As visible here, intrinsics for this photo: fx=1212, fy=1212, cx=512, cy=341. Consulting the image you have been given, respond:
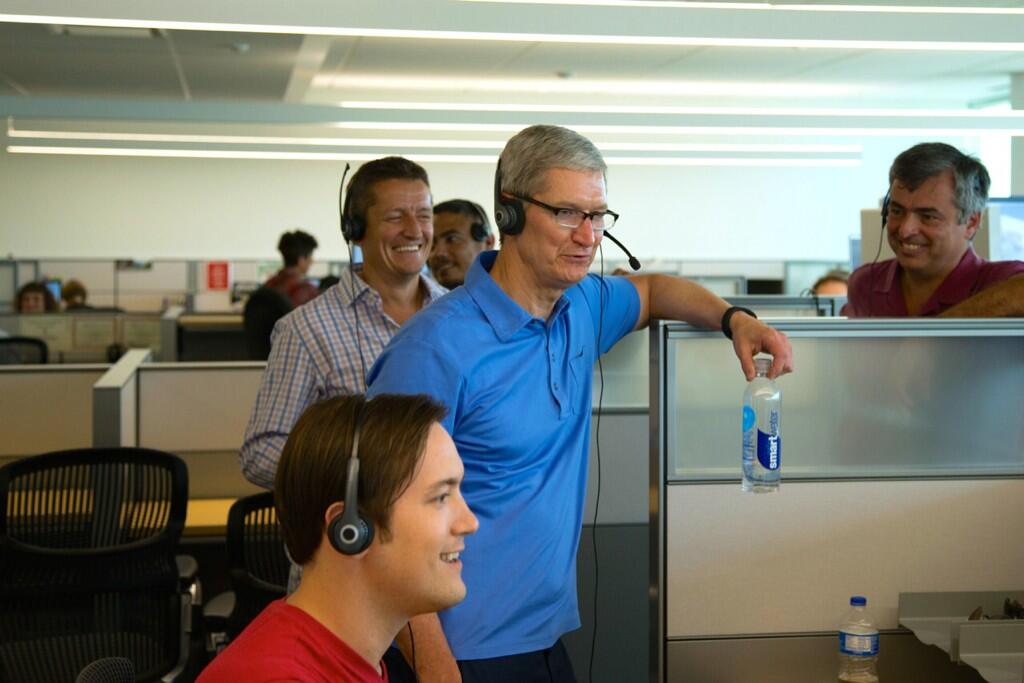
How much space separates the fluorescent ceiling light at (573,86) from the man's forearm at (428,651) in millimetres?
9064

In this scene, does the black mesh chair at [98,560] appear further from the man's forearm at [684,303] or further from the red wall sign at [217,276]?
the red wall sign at [217,276]

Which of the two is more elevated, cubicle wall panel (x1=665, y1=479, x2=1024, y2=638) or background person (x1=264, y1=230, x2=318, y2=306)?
background person (x1=264, y1=230, x2=318, y2=306)

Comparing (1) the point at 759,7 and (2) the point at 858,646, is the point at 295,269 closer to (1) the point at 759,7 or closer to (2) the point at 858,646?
(1) the point at 759,7

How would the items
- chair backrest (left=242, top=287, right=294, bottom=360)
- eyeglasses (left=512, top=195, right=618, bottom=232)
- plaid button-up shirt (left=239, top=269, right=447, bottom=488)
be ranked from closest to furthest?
eyeglasses (left=512, top=195, right=618, bottom=232) → plaid button-up shirt (left=239, top=269, right=447, bottom=488) → chair backrest (left=242, top=287, right=294, bottom=360)

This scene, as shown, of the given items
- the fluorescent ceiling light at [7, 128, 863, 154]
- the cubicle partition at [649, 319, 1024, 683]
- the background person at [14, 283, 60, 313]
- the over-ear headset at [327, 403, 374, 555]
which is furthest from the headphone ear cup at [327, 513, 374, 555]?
the background person at [14, 283, 60, 313]

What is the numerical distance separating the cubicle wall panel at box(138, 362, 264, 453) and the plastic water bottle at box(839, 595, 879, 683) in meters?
2.54

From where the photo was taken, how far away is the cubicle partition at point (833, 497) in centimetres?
205

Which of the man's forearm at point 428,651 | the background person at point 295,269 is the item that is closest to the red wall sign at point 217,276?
the background person at point 295,269

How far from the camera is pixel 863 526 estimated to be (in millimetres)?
2092

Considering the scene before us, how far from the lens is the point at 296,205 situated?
12.7m

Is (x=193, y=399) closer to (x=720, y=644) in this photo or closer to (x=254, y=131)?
(x=720, y=644)

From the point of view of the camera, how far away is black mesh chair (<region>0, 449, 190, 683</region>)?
3016mm

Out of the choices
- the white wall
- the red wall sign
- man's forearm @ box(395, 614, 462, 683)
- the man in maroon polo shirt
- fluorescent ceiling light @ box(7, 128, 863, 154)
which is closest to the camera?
man's forearm @ box(395, 614, 462, 683)

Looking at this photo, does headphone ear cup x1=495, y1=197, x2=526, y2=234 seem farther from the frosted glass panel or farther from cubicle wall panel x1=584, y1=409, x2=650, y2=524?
cubicle wall panel x1=584, y1=409, x2=650, y2=524
